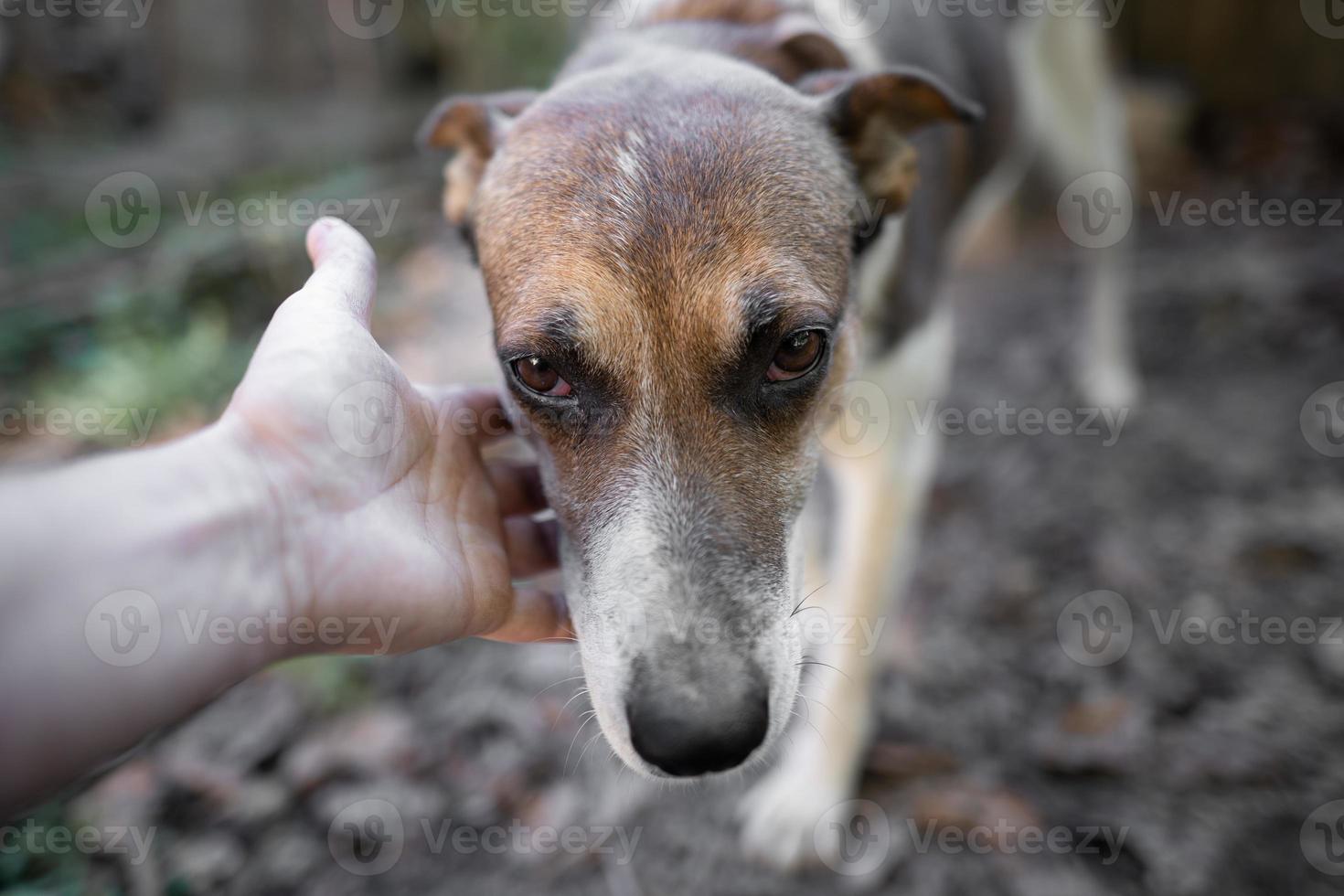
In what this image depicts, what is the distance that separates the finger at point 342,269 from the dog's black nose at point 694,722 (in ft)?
3.70

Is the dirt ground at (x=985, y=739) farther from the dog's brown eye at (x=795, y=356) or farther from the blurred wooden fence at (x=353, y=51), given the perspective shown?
the blurred wooden fence at (x=353, y=51)

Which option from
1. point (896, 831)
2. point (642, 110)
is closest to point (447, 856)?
point (896, 831)

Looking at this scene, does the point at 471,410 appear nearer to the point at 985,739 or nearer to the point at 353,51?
the point at 985,739

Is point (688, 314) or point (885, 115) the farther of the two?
point (885, 115)

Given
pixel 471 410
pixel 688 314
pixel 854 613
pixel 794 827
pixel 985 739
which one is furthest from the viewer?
pixel 985 739

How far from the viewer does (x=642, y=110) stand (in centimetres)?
228

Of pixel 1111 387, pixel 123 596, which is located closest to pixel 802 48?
pixel 123 596

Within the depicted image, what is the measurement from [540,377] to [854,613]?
1.76 m

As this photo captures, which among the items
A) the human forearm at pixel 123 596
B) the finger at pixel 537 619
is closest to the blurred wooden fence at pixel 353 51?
the finger at pixel 537 619

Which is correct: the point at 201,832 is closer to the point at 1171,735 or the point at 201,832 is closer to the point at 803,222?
the point at 803,222

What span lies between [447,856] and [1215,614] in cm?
337

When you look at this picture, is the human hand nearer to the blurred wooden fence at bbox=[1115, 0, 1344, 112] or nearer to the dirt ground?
the dirt ground

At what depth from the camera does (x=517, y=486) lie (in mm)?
2646

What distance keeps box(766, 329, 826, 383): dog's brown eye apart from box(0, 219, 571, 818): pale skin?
35.2 inches
